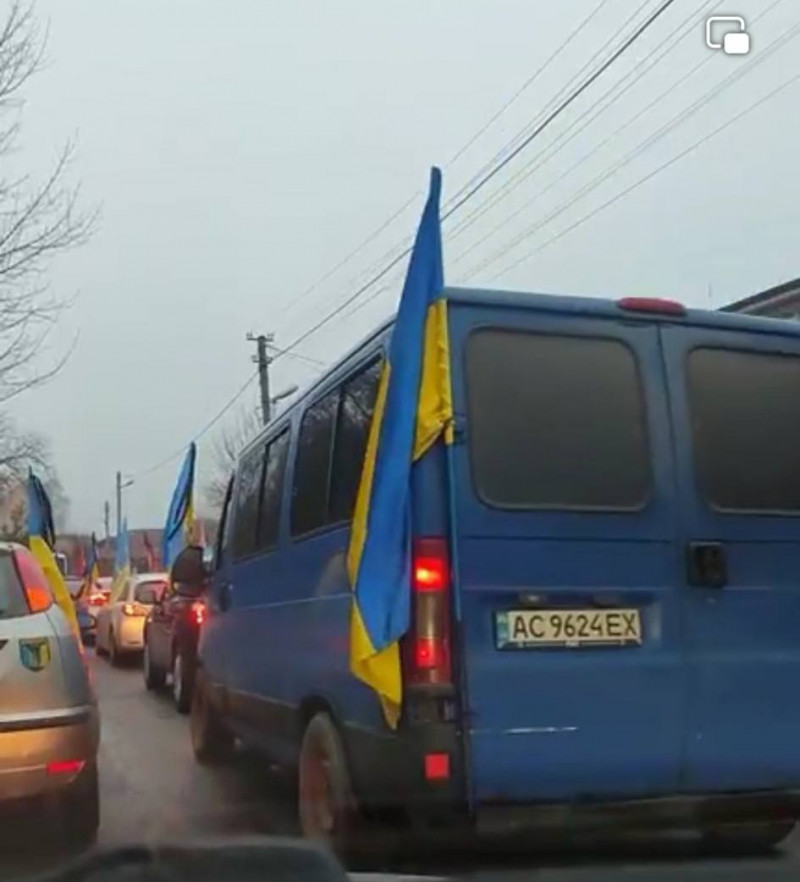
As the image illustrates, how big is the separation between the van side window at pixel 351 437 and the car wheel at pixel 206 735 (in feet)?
11.7

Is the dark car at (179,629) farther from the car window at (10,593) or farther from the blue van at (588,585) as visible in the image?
the blue van at (588,585)

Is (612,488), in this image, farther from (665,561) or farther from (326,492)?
(326,492)

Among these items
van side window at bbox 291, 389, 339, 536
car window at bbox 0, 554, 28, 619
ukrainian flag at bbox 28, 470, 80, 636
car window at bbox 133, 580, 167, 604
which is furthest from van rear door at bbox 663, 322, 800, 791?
car window at bbox 133, 580, 167, 604

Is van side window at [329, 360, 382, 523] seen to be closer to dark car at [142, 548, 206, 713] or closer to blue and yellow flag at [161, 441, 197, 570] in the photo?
dark car at [142, 548, 206, 713]

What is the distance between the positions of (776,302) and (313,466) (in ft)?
87.1

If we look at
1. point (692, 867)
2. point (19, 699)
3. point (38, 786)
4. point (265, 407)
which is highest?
point (265, 407)

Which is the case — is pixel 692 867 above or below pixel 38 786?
below

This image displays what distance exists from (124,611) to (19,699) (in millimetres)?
13820

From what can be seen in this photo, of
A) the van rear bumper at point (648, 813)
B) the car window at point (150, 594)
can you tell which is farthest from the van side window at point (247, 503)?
the car window at point (150, 594)

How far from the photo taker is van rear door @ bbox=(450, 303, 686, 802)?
512 centimetres

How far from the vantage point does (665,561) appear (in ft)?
17.8

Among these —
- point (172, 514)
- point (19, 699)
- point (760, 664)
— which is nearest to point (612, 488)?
point (760, 664)

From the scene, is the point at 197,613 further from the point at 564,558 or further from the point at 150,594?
the point at 564,558

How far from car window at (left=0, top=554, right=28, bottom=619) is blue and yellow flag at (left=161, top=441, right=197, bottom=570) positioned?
35.2 ft
